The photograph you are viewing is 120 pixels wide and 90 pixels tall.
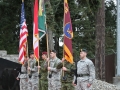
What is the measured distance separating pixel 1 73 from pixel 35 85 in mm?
2279

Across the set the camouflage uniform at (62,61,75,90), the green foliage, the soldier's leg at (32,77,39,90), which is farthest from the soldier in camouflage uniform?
the green foliage

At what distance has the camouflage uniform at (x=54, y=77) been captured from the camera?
9852mm

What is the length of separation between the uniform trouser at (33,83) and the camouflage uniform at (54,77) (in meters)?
1.02

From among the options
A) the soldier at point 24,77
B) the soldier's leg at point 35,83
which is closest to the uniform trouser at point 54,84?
the soldier's leg at point 35,83

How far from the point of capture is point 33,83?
10.9 m

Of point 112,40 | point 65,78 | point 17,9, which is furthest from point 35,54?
point 112,40

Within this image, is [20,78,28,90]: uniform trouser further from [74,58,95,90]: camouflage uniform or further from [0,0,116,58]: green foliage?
[0,0,116,58]: green foliage

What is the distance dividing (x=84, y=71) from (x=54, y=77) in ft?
4.26

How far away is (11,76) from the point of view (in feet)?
40.8

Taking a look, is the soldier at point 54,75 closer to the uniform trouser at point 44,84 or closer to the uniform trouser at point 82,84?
the uniform trouser at point 44,84

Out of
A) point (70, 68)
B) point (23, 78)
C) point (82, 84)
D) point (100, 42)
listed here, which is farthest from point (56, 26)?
point (82, 84)

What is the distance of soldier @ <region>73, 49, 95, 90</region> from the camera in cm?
878

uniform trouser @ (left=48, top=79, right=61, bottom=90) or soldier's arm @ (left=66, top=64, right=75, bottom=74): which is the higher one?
soldier's arm @ (left=66, top=64, right=75, bottom=74)

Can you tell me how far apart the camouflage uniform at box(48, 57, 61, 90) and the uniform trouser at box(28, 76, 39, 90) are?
40.2 inches
